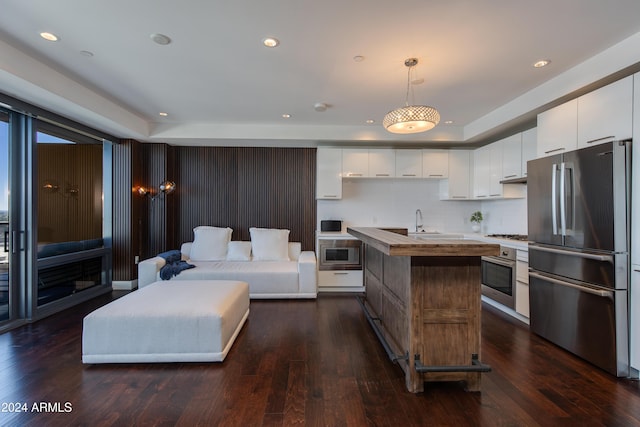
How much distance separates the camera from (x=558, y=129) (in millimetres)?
2889

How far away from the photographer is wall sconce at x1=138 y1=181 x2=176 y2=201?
4.76m

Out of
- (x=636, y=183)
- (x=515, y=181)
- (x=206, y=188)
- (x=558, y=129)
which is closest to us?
(x=636, y=183)

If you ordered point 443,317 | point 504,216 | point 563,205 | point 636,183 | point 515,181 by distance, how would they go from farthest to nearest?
point 504,216 < point 515,181 < point 563,205 < point 636,183 < point 443,317

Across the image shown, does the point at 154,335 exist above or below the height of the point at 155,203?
below

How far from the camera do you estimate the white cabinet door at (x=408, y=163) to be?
4.86 meters

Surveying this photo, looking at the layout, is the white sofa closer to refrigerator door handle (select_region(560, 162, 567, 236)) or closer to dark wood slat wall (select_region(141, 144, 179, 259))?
dark wood slat wall (select_region(141, 144, 179, 259))

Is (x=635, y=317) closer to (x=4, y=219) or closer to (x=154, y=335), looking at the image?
(x=154, y=335)

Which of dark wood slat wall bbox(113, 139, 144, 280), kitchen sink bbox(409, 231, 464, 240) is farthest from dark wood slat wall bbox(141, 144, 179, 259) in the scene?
kitchen sink bbox(409, 231, 464, 240)

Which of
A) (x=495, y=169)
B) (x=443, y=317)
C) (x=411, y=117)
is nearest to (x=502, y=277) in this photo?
(x=495, y=169)

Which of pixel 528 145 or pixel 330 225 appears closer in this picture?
pixel 528 145

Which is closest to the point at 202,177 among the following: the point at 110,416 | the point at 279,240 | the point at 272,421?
the point at 279,240

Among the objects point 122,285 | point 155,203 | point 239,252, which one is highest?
point 155,203

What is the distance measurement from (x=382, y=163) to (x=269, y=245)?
2.33m

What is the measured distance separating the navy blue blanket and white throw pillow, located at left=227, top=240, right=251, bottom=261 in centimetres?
66
